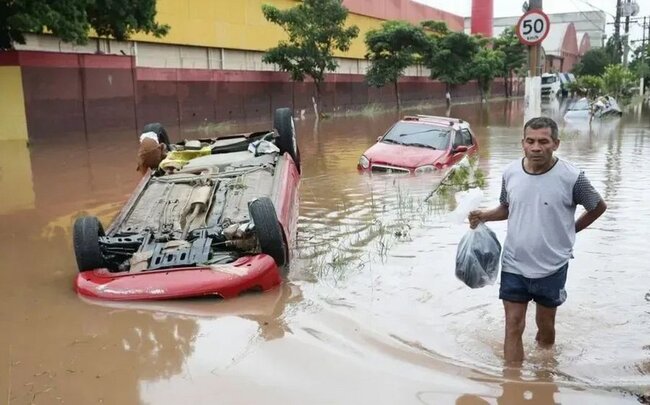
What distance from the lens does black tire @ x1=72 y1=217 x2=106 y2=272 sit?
17.1 feet

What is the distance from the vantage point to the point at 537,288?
364cm

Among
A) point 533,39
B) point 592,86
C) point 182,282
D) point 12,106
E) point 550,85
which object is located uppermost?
point 533,39

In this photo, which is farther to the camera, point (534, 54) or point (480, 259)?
point (534, 54)

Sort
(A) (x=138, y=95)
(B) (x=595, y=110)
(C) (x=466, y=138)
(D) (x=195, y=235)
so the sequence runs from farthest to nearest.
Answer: (B) (x=595, y=110) < (A) (x=138, y=95) < (C) (x=466, y=138) < (D) (x=195, y=235)

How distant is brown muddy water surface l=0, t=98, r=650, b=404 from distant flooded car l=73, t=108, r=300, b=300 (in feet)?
0.56

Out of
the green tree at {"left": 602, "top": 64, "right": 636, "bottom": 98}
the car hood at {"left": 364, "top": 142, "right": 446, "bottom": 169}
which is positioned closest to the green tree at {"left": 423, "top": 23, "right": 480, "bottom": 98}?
the green tree at {"left": 602, "top": 64, "right": 636, "bottom": 98}

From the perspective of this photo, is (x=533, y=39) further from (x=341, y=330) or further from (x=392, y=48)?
(x=392, y=48)

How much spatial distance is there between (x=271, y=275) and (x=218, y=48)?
23562 millimetres

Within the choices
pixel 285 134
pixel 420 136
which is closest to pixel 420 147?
pixel 420 136

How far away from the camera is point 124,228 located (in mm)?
5875

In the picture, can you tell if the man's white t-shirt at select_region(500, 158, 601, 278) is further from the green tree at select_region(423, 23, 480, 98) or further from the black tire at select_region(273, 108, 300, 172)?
the green tree at select_region(423, 23, 480, 98)

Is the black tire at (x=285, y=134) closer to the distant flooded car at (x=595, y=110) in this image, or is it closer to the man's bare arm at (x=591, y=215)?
the man's bare arm at (x=591, y=215)

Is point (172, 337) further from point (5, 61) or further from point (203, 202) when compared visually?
point (5, 61)

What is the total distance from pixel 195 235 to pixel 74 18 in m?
12.3
